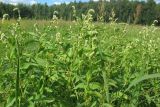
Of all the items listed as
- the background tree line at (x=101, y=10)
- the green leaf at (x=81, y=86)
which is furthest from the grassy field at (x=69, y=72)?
the background tree line at (x=101, y=10)

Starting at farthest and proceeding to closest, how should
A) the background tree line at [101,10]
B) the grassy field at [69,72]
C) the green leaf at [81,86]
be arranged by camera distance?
the background tree line at [101,10] < the green leaf at [81,86] < the grassy field at [69,72]

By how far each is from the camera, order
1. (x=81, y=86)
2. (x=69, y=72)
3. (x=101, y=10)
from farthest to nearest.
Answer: (x=101, y=10) < (x=69, y=72) < (x=81, y=86)

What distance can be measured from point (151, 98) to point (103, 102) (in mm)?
878

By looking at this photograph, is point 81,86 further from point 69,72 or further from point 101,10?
point 101,10

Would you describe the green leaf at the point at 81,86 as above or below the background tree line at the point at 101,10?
below

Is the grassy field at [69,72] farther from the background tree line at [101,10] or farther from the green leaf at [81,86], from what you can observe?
the background tree line at [101,10]

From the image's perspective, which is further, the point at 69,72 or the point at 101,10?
the point at 101,10

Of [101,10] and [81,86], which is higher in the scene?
[101,10]

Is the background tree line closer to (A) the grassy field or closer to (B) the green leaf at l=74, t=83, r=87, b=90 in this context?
(A) the grassy field

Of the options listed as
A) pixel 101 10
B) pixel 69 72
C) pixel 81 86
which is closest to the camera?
pixel 81 86

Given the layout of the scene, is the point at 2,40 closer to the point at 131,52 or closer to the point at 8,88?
the point at 8,88

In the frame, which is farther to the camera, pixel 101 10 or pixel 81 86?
pixel 101 10

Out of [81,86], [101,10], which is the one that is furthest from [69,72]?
[101,10]

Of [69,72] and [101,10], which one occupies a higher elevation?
[101,10]
